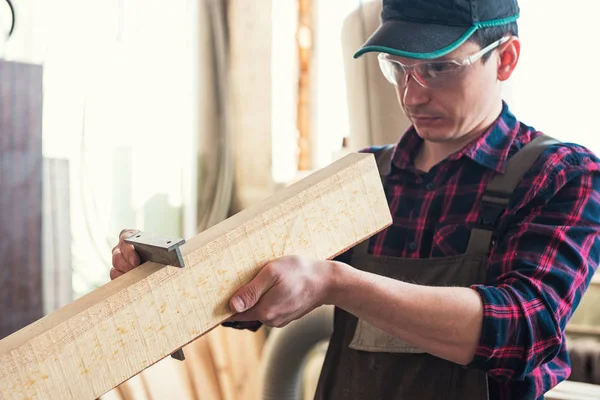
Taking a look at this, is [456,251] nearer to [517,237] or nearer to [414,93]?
[517,237]

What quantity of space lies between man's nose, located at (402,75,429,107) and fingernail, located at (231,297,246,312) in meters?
0.64

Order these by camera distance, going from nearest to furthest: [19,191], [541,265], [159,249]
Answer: [159,249]
[541,265]
[19,191]

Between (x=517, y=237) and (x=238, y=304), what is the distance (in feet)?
1.79

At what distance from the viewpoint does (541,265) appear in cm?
116

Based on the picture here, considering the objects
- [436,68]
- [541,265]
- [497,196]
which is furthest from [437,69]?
[541,265]

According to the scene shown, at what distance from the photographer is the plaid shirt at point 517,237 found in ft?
3.68

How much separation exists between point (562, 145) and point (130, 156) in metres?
2.33

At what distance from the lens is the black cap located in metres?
1.31

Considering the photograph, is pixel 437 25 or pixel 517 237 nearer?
pixel 517 237

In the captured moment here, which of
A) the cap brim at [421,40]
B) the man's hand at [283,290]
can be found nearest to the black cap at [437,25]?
the cap brim at [421,40]

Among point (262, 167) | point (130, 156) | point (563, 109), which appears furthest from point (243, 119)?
point (563, 109)

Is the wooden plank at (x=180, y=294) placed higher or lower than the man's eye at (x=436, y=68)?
lower

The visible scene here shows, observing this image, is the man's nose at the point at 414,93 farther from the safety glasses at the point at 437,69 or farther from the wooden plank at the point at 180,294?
the wooden plank at the point at 180,294

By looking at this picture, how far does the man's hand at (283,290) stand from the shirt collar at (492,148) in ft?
1.63
